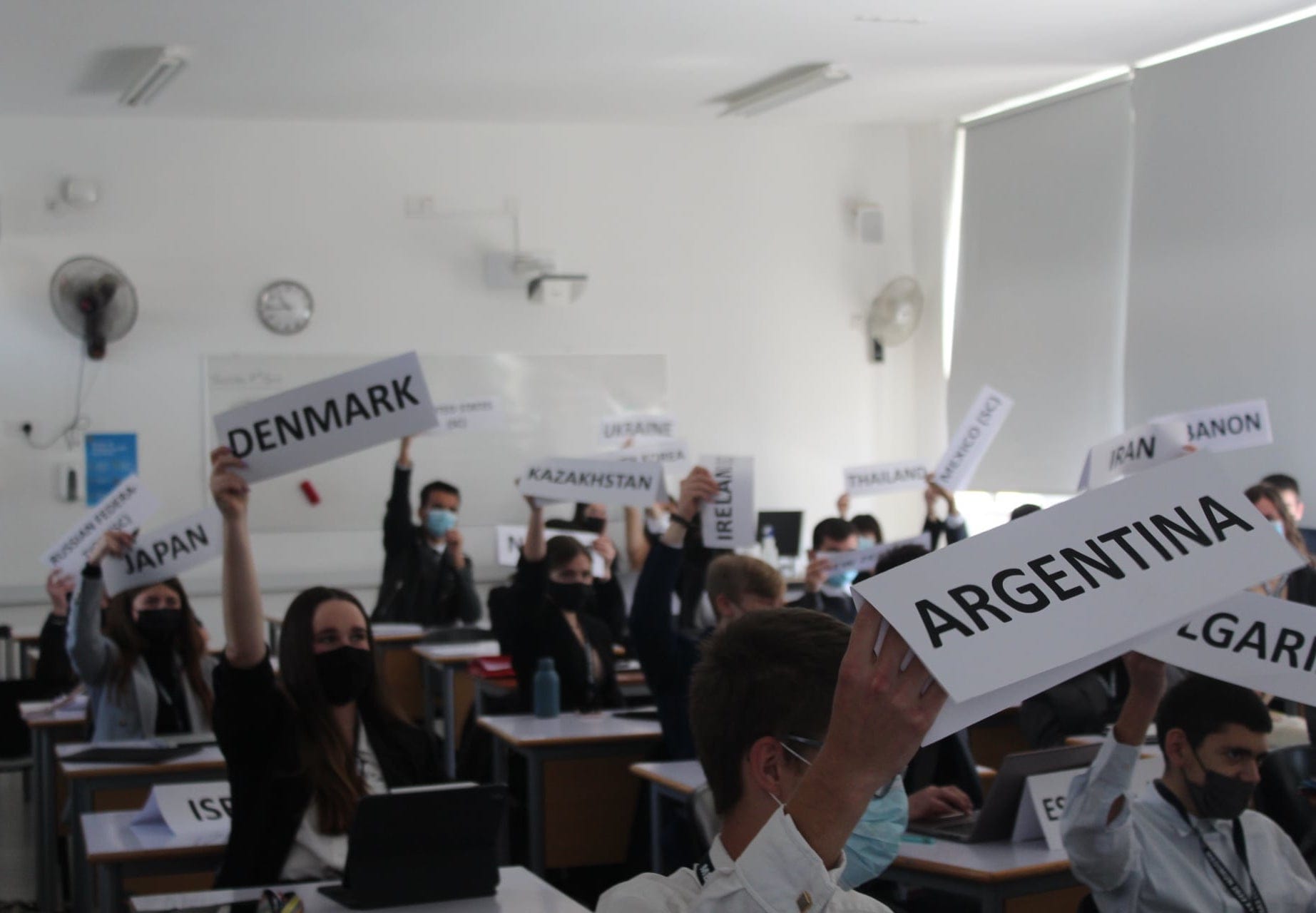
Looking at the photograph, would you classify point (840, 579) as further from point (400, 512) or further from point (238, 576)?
point (238, 576)

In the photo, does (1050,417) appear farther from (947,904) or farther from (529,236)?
(947,904)

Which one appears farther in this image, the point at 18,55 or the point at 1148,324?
the point at 1148,324

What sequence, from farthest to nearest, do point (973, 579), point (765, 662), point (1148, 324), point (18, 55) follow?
point (1148, 324) < point (18, 55) < point (765, 662) < point (973, 579)

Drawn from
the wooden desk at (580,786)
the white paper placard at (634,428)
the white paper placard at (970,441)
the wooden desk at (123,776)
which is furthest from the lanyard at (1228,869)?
the white paper placard at (634,428)

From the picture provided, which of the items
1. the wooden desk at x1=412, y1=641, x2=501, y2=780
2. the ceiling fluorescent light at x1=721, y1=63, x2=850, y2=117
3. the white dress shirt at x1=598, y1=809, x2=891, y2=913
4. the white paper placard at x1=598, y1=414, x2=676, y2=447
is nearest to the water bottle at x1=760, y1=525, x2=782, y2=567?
the white paper placard at x1=598, y1=414, x2=676, y2=447

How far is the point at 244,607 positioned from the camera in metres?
2.57

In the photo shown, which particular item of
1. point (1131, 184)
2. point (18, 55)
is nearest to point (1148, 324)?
point (1131, 184)

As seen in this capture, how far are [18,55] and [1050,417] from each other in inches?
237

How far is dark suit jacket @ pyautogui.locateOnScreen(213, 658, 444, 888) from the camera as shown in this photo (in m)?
2.72

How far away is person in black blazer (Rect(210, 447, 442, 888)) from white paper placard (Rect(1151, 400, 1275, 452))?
3.41 metres

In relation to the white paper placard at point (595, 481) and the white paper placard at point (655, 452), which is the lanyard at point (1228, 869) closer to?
the white paper placard at point (595, 481)

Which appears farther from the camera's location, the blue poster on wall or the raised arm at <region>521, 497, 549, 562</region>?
the blue poster on wall

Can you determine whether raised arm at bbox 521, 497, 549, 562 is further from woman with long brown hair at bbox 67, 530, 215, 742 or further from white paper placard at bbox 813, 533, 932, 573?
woman with long brown hair at bbox 67, 530, 215, 742

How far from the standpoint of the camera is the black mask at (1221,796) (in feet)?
8.47
